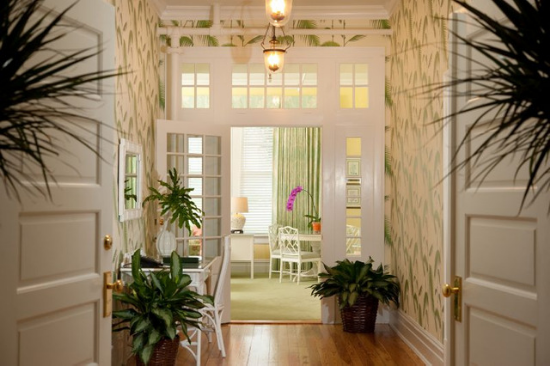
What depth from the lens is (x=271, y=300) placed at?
8766 mm

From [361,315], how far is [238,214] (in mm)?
4705

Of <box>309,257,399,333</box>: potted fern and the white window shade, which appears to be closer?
<box>309,257,399,333</box>: potted fern

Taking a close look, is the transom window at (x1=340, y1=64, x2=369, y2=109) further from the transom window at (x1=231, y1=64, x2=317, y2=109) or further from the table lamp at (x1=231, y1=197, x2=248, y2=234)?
the table lamp at (x1=231, y1=197, x2=248, y2=234)

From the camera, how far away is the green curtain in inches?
448

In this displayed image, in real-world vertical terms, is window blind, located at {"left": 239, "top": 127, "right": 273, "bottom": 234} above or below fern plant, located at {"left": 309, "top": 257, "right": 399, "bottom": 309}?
above

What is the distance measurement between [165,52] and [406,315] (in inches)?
146

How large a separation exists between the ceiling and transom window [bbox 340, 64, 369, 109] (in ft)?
1.80

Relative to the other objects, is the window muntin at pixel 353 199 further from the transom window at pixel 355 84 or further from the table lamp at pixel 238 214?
the table lamp at pixel 238 214

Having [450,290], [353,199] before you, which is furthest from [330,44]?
[450,290]

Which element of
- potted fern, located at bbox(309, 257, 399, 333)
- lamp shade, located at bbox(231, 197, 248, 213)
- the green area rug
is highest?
lamp shade, located at bbox(231, 197, 248, 213)

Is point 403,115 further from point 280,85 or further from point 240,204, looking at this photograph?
point 240,204

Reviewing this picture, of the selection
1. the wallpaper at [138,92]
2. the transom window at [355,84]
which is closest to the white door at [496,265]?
the wallpaper at [138,92]

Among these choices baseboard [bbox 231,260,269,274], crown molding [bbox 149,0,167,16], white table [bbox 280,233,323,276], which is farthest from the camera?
baseboard [bbox 231,260,269,274]

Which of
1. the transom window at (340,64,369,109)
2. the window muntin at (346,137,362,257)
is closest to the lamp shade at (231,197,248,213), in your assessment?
the window muntin at (346,137,362,257)
